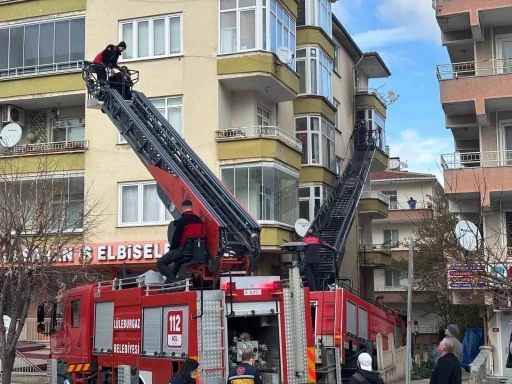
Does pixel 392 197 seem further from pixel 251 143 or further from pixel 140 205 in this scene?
pixel 140 205

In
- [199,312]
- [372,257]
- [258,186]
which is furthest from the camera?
[372,257]

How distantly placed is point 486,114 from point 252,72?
7972 millimetres

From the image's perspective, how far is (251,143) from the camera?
87.7 ft

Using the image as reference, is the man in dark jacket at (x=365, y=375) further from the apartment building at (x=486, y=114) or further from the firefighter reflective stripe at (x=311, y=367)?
the apartment building at (x=486, y=114)

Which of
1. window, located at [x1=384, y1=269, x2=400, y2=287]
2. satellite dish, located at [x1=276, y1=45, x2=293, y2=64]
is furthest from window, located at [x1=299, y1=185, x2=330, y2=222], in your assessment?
window, located at [x1=384, y1=269, x2=400, y2=287]

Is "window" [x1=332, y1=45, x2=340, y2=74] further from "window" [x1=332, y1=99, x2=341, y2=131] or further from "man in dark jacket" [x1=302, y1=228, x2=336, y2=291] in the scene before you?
"man in dark jacket" [x1=302, y1=228, x2=336, y2=291]

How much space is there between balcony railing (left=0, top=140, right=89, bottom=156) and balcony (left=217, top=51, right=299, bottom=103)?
597 centimetres

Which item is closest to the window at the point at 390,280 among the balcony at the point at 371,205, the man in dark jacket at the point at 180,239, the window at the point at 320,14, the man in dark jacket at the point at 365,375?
the balcony at the point at 371,205

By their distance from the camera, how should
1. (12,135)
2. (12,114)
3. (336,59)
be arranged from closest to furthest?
(12,135) < (12,114) < (336,59)

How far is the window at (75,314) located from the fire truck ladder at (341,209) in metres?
9.54

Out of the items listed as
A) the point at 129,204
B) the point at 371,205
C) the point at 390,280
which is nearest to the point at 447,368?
the point at 129,204

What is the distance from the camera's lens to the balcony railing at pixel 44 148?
96.5 feet

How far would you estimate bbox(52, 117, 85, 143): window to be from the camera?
103 ft

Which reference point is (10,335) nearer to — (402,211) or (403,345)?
(403,345)
